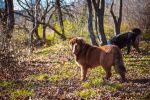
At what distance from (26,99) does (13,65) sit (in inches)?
150

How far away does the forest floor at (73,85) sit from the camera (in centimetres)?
1052

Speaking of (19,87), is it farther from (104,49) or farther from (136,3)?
(136,3)

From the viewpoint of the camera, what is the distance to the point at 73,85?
1214cm

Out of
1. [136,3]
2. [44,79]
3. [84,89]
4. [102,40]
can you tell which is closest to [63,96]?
[84,89]

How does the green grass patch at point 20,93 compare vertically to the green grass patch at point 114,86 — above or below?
below

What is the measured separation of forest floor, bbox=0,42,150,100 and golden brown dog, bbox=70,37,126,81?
412 mm

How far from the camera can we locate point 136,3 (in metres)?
32.9

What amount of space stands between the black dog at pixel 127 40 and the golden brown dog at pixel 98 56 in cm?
665

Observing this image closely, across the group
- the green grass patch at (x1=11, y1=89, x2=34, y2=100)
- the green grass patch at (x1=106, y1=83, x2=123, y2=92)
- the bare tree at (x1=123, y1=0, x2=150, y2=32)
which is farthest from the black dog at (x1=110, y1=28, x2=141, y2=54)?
the bare tree at (x1=123, y1=0, x2=150, y2=32)

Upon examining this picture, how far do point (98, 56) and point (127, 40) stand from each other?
24.7 ft

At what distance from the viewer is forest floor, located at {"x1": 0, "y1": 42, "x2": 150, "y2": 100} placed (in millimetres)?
10516

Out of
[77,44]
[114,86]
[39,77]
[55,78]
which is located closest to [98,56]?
[77,44]

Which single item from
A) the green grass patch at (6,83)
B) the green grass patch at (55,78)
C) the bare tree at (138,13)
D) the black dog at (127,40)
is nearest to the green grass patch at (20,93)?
the green grass patch at (6,83)

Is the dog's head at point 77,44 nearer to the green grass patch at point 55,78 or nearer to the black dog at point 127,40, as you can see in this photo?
the green grass patch at point 55,78
